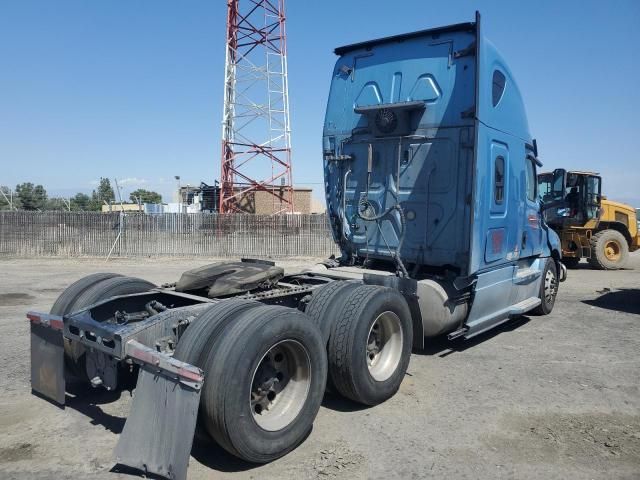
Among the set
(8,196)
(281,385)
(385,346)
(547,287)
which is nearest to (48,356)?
(281,385)

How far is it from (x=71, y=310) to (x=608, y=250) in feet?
52.8

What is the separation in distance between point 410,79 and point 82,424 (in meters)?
5.30

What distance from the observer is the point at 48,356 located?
4.32 m

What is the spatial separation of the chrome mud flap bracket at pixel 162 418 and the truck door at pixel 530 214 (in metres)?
5.79

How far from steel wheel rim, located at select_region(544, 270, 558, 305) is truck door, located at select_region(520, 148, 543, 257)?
27.7 inches

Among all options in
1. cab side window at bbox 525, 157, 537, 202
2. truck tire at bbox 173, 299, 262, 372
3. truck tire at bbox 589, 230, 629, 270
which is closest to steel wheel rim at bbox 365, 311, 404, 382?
truck tire at bbox 173, 299, 262, 372

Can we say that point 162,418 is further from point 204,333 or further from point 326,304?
point 326,304

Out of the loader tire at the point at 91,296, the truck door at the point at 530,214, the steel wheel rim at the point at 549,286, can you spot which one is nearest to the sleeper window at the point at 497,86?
the truck door at the point at 530,214

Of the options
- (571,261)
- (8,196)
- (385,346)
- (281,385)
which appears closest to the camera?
(281,385)

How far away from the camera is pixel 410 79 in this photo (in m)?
6.46

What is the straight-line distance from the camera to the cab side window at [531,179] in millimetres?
7625

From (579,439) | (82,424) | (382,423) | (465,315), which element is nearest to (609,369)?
(465,315)

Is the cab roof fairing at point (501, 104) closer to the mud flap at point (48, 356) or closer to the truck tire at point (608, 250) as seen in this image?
the mud flap at point (48, 356)

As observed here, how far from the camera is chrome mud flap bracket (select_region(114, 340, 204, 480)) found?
3113 mm
